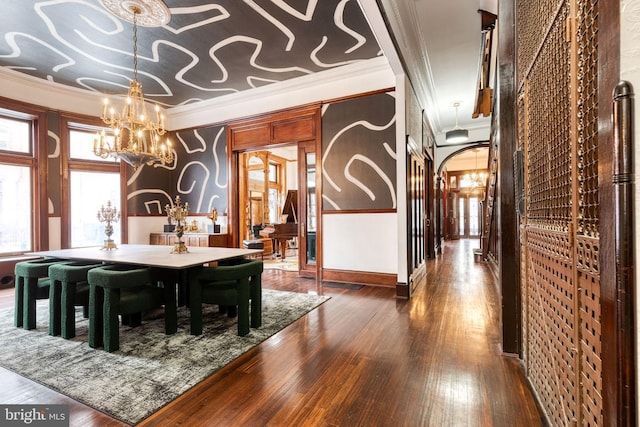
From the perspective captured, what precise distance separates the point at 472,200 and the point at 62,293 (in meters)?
14.8

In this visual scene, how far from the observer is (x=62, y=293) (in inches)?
113

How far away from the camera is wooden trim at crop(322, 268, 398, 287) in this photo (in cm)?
478

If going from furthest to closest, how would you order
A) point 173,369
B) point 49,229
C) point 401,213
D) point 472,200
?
point 472,200 → point 49,229 → point 401,213 → point 173,369

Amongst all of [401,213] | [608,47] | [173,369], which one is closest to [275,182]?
[401,213]

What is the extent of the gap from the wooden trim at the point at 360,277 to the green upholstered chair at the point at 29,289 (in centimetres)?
369

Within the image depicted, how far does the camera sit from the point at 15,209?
530 cm

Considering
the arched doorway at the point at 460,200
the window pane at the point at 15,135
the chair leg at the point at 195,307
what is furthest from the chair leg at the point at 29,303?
the arched doorway at the point at 460,200

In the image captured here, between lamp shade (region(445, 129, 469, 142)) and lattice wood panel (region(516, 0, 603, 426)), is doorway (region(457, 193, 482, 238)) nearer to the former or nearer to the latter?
lamp shade (region(445, 129, 469, 142))

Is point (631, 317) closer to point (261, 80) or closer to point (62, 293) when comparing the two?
point (62, 293)

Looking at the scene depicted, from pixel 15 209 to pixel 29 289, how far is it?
3.30m

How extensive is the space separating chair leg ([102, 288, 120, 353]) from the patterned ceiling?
320cm

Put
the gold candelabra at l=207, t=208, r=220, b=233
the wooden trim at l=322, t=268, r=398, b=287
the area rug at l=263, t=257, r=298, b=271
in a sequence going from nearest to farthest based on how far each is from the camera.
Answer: the wooden trim at l=322, t=268, r=398, b=287, the gold candelabra at l=207, t=208, r=220, b=233, the area rug at l=263, t=257, r=298, b=271

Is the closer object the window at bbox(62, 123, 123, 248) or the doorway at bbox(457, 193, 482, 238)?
the window at bbox(62, 123, 123, 248)

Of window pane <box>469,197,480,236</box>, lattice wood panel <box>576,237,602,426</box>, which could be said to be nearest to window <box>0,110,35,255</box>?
lattice wood panel <box>576,237,602,426</box>
